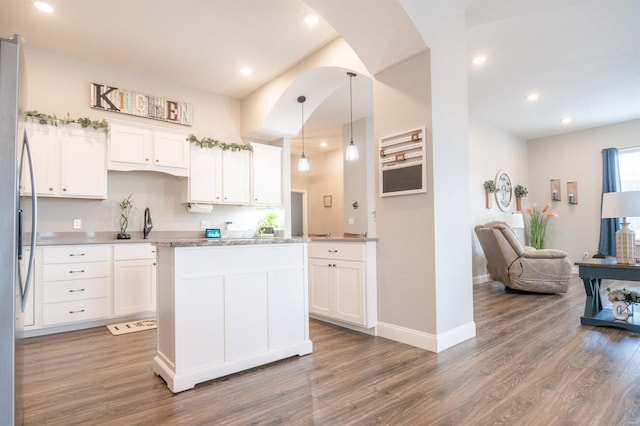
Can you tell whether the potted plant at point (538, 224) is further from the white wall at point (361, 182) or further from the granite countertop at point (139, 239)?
the granite countertop at point (139, 239)

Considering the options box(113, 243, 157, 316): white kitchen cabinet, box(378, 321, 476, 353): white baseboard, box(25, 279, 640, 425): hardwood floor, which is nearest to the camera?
box(25, 279, 640, 425): hardwood floor

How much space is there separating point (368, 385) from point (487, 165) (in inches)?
227

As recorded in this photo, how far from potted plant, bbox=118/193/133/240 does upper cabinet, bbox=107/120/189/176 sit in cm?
44

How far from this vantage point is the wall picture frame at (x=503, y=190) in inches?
270

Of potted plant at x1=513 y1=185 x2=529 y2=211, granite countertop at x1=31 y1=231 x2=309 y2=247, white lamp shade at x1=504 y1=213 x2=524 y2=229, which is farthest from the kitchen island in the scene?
potted plant at x1=513 y1=185 x2=529 y2=211

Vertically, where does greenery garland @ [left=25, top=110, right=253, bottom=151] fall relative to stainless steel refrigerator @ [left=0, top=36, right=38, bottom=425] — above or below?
above

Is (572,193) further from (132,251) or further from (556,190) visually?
(132,251)

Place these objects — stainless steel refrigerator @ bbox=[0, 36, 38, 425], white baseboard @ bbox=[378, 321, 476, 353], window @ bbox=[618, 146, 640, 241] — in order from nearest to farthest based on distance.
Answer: stainless steel refrigerator @ bbox=[0, 36, 38, 425] → white baseboard @ bbox=[378, 321, 476, 353] → window @ bbox=[618, 146, 640, 241]

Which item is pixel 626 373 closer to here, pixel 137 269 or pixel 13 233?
pixel 13 233

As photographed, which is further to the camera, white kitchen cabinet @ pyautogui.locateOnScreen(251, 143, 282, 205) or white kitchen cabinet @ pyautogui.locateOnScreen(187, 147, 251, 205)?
white kitchen cabinet @ pyautogui.locateOnScreen(251, 143, 282, 205)

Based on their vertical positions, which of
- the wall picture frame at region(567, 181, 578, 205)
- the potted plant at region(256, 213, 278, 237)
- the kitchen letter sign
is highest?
the kitchen letter sign

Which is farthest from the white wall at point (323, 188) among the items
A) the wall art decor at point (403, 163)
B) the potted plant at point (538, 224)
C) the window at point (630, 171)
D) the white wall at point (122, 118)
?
the window at point (630, 171)

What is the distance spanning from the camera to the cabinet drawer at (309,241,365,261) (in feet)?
10.6

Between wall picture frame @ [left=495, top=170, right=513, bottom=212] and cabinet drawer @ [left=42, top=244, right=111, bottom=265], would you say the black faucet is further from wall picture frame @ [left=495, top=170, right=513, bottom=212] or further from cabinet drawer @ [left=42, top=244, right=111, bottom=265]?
wall picture frame @ [left=495, top=170, right=513, bottom=212]
